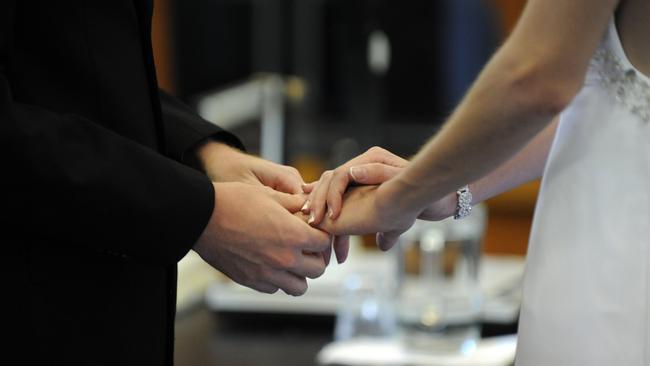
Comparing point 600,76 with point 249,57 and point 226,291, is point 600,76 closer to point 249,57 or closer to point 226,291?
point 226,291

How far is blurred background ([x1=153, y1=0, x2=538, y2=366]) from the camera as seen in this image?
2945 mm

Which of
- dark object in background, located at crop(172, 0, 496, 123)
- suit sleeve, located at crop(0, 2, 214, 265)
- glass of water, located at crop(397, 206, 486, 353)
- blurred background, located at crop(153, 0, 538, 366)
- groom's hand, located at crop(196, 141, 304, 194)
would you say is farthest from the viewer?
dark object in background, located at crop(172, 0, 496, 123)

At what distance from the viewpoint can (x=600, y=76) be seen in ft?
4.99

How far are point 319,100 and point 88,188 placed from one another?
17.3 feet

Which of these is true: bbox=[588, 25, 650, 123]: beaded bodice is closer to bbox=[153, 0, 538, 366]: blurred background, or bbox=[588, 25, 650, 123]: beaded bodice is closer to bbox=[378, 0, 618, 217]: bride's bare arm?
bbox=[378, 0, 618, 217]: bride's bare arm

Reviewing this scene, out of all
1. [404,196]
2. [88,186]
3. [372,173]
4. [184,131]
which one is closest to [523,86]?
[404,196]

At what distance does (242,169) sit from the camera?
6.20ft

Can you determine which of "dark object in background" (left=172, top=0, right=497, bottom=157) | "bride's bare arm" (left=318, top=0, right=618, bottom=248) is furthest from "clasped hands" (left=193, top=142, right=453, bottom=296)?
"dark object in background" (left=172, top=0, right=497, bottom=157)

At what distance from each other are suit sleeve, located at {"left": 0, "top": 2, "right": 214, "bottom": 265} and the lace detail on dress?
516 mm

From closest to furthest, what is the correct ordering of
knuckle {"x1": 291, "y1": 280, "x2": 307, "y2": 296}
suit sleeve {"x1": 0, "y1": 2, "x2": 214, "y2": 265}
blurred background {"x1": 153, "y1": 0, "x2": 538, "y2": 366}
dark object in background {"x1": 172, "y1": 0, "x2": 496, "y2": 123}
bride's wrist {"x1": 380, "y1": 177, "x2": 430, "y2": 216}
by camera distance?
suit sleeve {"x1": 0, "y1": 2, "x2": 214, "y2": 265}
bride's wrist {"x1": 380, "y1": 177, "x2": 430, "y2": 216}
knuckle {"x1": 291, "y1": 280, "x2": 307, "y2": 296}
blurred background {"x1": 153, "y1": 0, "x2": 538, "y2": 366}
dark object in background {"x1": 172, "y1": 0, "x2": 496, "y2": 123}

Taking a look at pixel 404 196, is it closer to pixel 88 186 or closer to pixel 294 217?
pixel 294 217

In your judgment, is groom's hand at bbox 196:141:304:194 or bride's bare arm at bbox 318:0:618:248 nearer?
bride's bare arm at bbox 318:0:618:248

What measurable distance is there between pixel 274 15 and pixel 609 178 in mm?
5236

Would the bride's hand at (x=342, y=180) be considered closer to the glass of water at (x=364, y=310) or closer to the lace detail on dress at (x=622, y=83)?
the lace detail on dress at (x=622, y=83)
